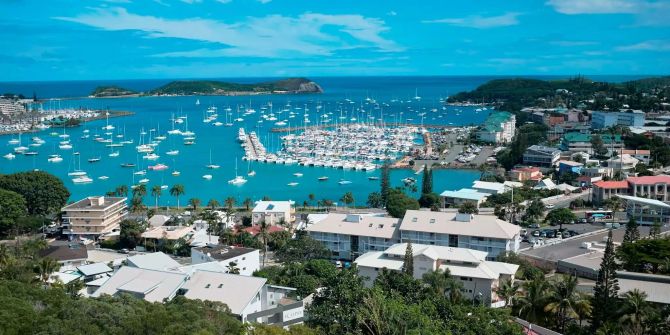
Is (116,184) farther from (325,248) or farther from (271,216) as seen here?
(325,248)

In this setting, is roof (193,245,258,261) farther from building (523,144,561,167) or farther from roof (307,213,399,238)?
building (523,144,561,167)

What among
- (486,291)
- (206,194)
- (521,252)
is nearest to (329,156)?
(206,194)

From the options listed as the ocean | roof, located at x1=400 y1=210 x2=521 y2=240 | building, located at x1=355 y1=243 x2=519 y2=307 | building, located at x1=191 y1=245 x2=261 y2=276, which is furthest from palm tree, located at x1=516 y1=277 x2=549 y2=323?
the ocean

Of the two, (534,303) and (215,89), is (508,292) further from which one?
(215,89)

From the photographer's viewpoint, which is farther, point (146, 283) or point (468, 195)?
point (468, 195)

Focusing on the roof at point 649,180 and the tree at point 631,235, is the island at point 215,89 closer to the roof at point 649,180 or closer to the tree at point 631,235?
the roof at point 649,180

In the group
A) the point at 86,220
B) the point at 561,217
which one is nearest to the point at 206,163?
the point at 86,220
